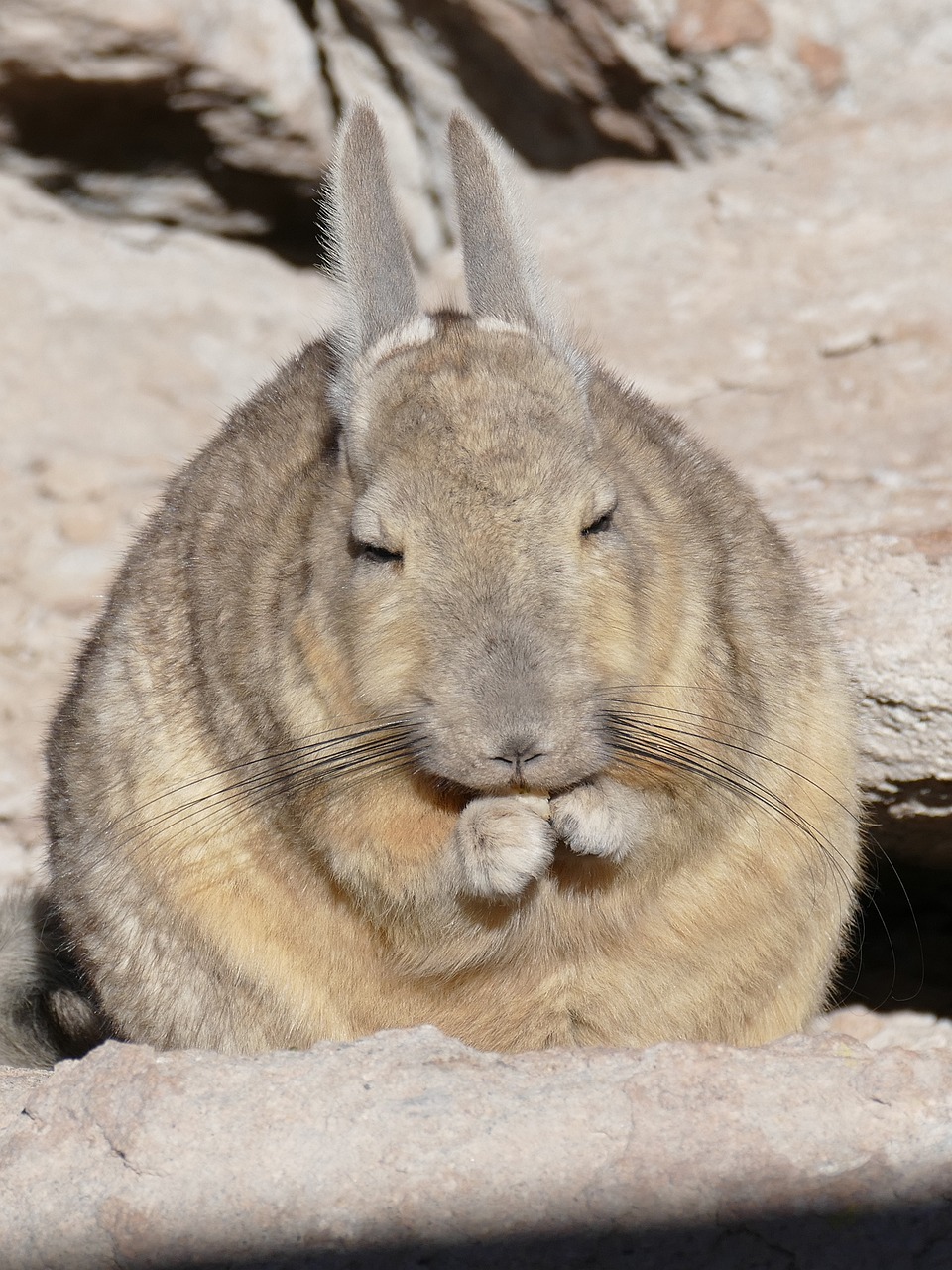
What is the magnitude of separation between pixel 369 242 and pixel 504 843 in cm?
138

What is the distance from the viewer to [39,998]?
4332 millimetres

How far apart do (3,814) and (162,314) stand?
2941mm

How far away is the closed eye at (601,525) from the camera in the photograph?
322 centimetres

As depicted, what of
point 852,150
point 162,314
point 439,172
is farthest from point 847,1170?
point 439,172

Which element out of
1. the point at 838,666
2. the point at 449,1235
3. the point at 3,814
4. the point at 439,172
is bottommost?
the point at 3,814

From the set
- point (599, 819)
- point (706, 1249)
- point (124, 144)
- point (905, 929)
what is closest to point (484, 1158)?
point (706, 1249)

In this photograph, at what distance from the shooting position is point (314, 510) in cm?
358

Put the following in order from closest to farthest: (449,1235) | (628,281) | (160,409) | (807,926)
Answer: (449,1235) < (807,926) < (628,281) < (160,409)

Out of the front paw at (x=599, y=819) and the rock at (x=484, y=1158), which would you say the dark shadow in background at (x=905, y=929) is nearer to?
the front paw at (x=599, y=819)

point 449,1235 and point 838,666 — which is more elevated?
point 449,1235

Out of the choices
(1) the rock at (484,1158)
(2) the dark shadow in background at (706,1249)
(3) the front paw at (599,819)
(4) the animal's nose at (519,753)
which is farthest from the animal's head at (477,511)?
(2) the dark shadow in background at (706,1249)

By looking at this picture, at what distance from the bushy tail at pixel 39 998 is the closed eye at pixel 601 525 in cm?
197

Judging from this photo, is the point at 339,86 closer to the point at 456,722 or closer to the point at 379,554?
the point at 379,554

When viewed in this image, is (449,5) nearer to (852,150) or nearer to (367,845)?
(852,150)
